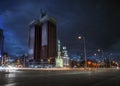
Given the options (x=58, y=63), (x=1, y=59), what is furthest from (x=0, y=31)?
(x=58, y=63)

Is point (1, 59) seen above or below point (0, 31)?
below

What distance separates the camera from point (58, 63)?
→ 651 ft

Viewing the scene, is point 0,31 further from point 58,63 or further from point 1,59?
point 58,63

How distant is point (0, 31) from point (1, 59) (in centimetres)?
3119

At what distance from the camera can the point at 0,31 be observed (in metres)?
199

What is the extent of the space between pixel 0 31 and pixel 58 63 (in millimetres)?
70813

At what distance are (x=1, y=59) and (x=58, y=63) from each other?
58774 millimetres

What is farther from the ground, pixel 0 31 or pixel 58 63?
pixel 0 31

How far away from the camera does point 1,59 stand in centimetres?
18800
